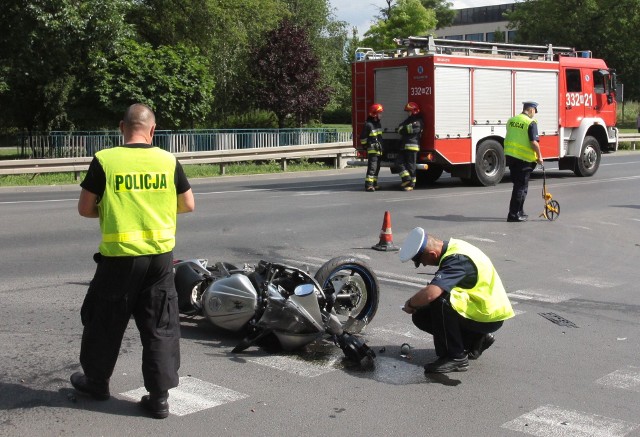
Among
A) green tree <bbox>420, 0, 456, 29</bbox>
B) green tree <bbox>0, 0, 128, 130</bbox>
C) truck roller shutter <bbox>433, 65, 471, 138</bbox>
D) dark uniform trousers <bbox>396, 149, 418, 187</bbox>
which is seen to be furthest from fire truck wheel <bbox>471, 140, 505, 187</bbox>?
green tree <bbox>420, 0, 456, 29</bbox>

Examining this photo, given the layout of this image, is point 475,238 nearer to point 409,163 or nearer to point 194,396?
point 409,163

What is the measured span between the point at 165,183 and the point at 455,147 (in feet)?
48.3

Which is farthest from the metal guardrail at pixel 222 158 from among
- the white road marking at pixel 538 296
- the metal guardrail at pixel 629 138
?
the white road marking at pixel 538 296

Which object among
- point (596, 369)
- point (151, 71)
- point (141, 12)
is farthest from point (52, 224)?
point (141, 12)

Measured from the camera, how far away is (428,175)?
20766mm

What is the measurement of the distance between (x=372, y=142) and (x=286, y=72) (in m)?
18.7

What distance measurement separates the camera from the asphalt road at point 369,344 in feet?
16.3

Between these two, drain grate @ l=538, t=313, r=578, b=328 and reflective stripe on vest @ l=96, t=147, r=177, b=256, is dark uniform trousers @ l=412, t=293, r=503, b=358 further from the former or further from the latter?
reflective stripe on vest @ l=96, t=147, r=177, b=256

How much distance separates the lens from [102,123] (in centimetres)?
3052

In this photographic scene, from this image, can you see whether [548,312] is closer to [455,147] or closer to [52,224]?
[52,224]

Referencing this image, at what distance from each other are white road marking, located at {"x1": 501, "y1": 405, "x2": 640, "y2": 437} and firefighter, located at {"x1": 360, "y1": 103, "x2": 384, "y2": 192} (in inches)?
537

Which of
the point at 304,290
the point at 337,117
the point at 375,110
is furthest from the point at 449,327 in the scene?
the point at 337,117

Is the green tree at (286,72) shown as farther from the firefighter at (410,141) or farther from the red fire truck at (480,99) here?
the firefighter at (410,141)

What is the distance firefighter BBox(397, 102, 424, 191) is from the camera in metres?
18.4
